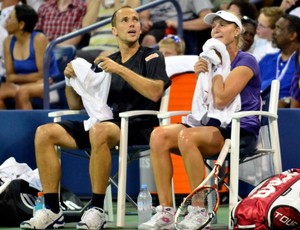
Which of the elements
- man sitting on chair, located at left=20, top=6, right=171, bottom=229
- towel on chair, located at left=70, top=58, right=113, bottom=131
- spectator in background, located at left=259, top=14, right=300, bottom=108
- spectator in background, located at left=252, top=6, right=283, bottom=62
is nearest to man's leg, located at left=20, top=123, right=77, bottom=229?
man sitting on chair, located at left=20, top=6, right=171, bottom=229

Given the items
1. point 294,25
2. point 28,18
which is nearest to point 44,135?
point 294,25

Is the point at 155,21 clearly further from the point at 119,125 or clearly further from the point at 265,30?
the point at 119,125

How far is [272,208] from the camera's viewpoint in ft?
21.6

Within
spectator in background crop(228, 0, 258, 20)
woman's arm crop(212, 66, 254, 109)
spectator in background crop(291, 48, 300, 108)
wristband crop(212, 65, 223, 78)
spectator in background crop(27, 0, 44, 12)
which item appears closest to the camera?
woman's arm crop(212, 66, 254, 109)

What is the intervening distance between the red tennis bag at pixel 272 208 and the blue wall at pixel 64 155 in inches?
78.7

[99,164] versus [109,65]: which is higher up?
[109,65]

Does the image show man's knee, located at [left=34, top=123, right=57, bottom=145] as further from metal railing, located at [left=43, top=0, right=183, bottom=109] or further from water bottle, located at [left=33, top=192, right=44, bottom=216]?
metal railing, located at [left=43, top=0, right=183, bottom=109]

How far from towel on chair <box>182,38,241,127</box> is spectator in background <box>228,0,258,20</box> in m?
3.57

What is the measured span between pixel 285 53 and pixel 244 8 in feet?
3.53

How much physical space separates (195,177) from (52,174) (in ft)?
3.84

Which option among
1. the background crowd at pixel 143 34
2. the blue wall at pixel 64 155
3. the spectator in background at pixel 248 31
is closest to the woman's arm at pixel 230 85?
the blue wall at pixel 64 155

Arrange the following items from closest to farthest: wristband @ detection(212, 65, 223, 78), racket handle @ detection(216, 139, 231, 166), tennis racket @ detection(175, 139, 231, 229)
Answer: tennis racket @ detection(175, 139, 231, 229), racket handle @ detection(216, 139, 231, 166), wristband @ detection(212, 65, 223, 78)

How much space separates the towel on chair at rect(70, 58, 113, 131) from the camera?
7809 millimetres

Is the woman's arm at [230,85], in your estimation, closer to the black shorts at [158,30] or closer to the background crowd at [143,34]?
the background crowd at [143,34]
